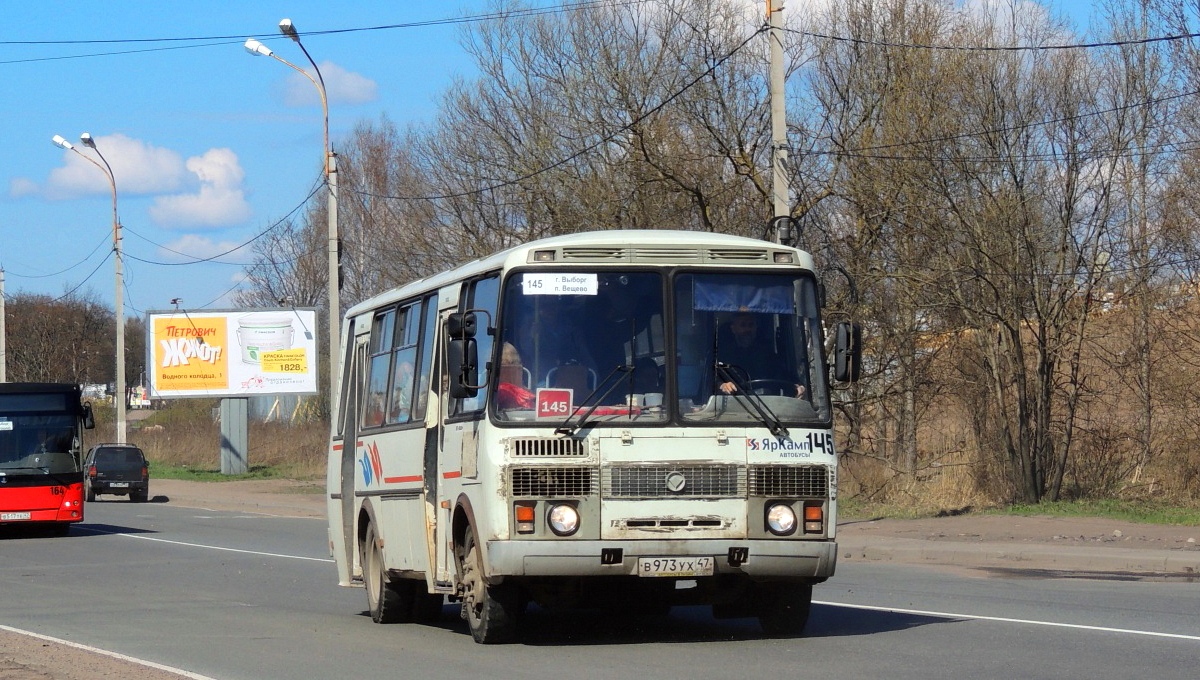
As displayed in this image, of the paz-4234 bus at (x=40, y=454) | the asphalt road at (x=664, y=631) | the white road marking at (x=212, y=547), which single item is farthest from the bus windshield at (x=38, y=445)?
the asphalt road at (x=664, y=631)

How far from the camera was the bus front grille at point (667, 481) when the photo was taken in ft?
32.1

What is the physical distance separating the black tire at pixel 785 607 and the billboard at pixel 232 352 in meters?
45.1

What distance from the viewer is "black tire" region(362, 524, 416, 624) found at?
12.8 metres

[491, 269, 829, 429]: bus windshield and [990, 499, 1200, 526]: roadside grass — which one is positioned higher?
[491, 269, 829, 429]: bus windshield

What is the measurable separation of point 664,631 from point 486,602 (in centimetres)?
181

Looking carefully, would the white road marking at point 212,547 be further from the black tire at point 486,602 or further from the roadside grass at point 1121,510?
the roadside grass at point 1121,510

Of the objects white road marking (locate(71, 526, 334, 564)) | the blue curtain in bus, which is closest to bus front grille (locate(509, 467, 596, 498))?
the blue curtain in bus

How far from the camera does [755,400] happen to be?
33.0 ft

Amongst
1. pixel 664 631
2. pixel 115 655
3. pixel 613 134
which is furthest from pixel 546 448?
pixel 613 134

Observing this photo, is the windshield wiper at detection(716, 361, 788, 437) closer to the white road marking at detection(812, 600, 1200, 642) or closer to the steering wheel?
the steering wheel

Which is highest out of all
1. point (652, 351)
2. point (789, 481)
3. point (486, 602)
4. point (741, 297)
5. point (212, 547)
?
point (741, 297)

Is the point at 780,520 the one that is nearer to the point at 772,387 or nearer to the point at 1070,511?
the point at 772,387

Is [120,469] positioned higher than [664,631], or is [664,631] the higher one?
[664,631]

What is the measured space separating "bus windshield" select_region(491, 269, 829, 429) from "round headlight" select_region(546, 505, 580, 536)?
1.87 feet
